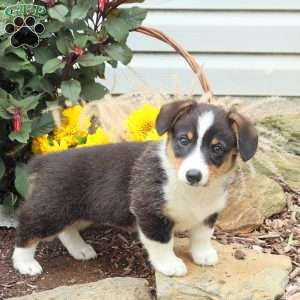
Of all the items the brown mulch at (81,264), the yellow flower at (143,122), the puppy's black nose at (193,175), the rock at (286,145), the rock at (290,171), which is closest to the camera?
the puppy's black nose at (193,175)

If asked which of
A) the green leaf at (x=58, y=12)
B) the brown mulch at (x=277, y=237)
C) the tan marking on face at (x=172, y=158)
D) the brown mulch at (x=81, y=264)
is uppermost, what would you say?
the green leaf at (x=58, y=12)

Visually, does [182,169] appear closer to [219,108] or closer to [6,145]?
[219,108]

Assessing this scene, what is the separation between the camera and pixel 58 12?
5.18 meters

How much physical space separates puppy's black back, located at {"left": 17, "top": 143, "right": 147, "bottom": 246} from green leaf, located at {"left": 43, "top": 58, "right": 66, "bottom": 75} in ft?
1.85

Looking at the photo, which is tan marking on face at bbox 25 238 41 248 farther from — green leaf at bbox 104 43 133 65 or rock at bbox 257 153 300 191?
rock at bbox 257 153 300 191

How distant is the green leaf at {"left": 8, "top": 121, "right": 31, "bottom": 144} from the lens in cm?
520

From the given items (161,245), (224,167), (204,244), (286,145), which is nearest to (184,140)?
(224,167)

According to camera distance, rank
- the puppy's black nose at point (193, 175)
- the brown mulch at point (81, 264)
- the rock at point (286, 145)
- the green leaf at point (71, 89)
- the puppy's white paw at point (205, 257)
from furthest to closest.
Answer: the rock at point (286, 145), the green leaf at point (71, 89), the brown mulch at point (81, 264), the puppy's white paw at point (205, 257), the puppy's black nose at point (193, 175)

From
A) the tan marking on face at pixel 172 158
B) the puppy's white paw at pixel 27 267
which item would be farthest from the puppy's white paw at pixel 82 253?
the tan marking on face at pixel 172 158

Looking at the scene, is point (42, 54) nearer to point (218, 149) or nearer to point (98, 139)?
point (98, 139)

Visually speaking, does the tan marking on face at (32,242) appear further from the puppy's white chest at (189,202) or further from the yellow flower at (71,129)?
the puppy's white chest at (189,202)

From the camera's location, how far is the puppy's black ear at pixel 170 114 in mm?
4430

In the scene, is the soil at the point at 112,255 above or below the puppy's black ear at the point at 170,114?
below

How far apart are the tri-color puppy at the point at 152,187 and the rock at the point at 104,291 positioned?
17 centimetres
